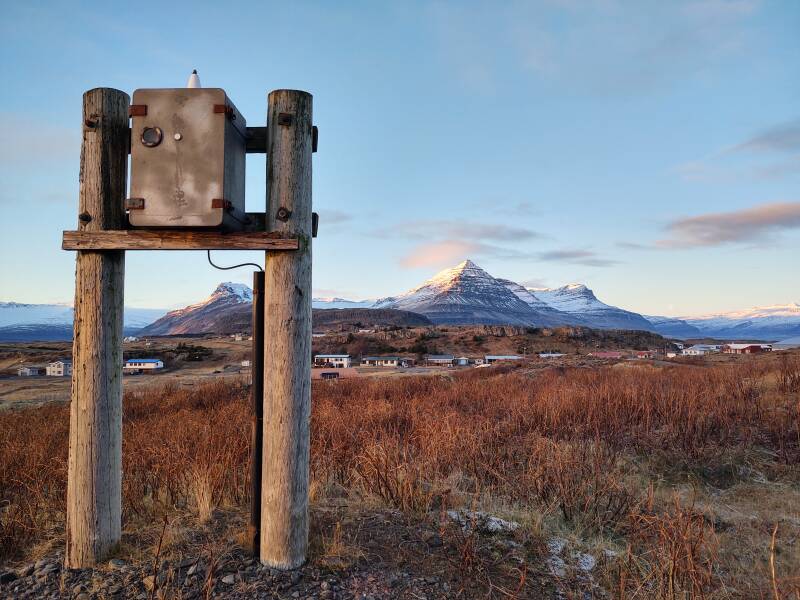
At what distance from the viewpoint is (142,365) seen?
43.7 m

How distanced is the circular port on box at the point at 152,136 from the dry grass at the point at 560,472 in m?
2.39

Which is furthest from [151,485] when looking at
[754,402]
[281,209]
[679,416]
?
[754,402]

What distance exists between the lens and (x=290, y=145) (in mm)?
2965

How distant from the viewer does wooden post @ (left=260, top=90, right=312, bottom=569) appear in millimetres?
2881

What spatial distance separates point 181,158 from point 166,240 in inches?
19.1

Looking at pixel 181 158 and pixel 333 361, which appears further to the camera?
pixel 333 361

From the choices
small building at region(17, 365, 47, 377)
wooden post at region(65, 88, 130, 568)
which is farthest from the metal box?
small building at region(17, 365, 47, 377)

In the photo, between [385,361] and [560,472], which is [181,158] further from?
[385,361]

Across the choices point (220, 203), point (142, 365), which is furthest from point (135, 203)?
point (142, 365)

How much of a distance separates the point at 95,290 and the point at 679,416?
750cm

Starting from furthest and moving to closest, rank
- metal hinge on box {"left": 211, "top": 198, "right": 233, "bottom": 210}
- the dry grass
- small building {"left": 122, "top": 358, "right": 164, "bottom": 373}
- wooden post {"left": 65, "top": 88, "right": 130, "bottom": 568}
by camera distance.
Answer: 1. small building {"left": 122, "top": 358, "right": 164, "bottom": 373}
2. the dry grass
3. wooden post {"left": 65, "top": 88, "right": 130, "bottom": 568}
4. metal hinge on box {"left": 211, "top": 198, "right": 233, "bottom": 210}

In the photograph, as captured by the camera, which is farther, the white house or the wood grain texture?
the white house

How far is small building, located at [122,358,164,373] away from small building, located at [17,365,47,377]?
318 inches

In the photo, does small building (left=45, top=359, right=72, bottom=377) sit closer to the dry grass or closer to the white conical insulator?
the dry grass
